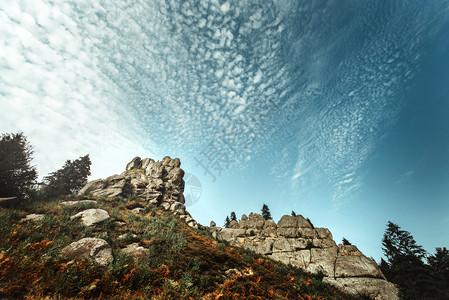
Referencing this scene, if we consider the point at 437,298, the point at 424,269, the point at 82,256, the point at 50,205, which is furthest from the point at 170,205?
the point at 424,269

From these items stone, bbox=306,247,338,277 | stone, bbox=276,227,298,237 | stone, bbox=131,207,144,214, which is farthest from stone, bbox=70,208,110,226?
stone, bbox=276,227,298,237

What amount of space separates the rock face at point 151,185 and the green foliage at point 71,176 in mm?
5045

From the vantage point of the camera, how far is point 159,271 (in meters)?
8.16

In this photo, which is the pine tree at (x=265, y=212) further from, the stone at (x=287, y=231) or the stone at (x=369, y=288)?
the stone at (x=369, y=288)

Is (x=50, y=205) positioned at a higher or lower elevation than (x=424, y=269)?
lower

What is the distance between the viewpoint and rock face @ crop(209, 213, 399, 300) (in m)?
18.2

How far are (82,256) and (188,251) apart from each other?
6.22 m

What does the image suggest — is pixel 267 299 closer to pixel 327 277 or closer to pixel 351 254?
pixel 327 277

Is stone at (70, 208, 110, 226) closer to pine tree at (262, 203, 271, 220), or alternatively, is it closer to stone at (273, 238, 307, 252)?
stone at (273, 238, 307, 252)

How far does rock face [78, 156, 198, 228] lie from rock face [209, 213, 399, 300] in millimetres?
12444

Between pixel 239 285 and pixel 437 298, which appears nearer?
pixel 239 285

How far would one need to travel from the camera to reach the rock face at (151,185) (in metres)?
28.3

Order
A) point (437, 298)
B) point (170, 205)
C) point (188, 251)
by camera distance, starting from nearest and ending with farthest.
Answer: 1. point (188, 251)
2. point (437, 298)
3. point (170, 205)

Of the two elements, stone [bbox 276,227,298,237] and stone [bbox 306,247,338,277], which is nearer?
stone [bbox 306,247,338,277]
